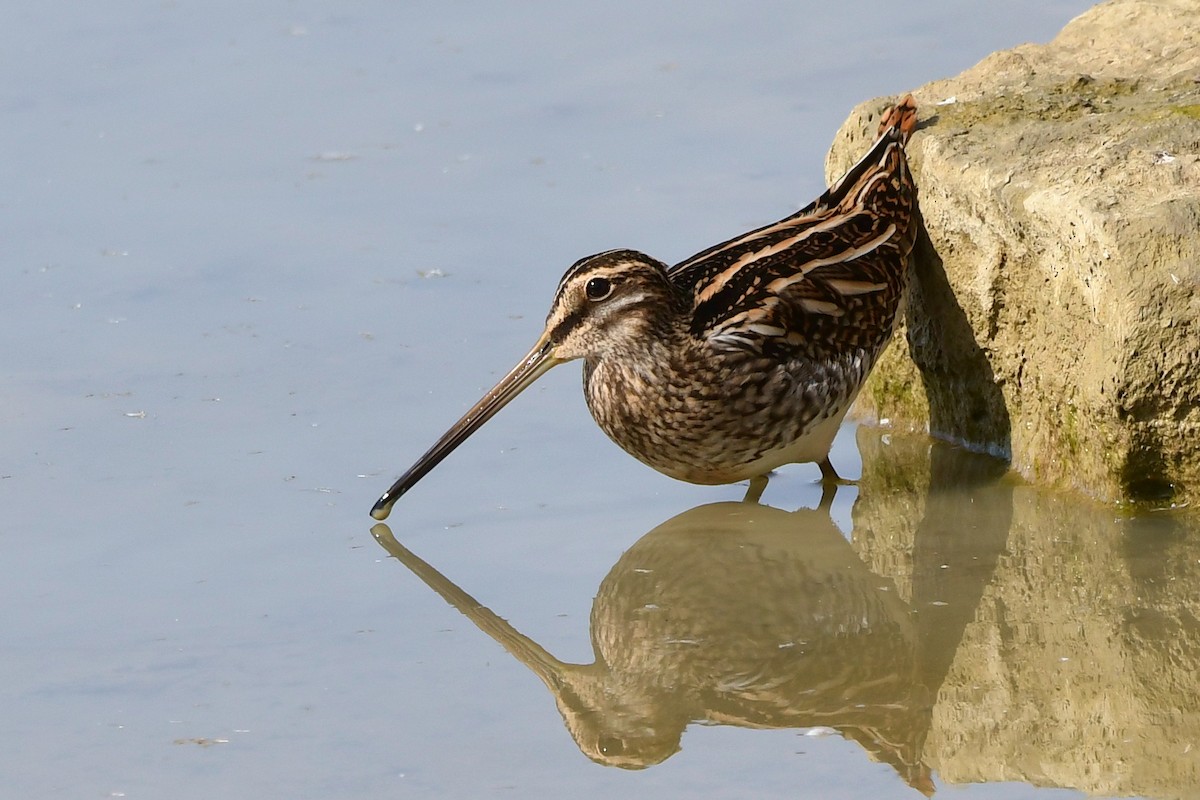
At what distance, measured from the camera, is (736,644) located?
5469 millimetres

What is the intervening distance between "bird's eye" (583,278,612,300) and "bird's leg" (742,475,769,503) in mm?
903

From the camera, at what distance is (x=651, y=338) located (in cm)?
637

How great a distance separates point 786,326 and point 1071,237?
1.00m

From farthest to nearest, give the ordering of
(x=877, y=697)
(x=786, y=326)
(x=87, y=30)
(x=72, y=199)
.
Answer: (x=87, y=30) → (x=72, y=199) → (x=786, y=326) → (x=877, y=697)

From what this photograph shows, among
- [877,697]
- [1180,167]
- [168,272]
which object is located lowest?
[877,697]

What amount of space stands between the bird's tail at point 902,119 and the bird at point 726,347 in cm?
20

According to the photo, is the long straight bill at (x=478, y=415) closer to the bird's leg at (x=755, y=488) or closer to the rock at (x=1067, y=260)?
the bird's leg at (x=755, y=488)

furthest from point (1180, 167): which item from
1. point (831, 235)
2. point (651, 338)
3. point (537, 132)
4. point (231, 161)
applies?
point (231, 161)

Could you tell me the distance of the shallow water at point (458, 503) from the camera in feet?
16.2

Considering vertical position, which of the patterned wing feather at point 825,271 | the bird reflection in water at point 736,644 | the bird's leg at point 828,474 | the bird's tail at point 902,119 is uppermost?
the bird's tail at point 902,119

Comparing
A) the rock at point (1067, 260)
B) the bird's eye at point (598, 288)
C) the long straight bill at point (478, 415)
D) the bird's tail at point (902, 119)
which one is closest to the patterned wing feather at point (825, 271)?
the bird's tail at point (902, 119)

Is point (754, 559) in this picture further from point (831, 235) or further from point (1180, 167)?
point (1180, 167)

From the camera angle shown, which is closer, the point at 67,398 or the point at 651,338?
the point at 651,338

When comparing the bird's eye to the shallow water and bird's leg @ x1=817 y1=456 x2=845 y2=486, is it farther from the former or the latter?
bird's leg @ x1=817 y1=456 x2=845 y2=486
